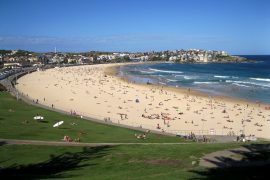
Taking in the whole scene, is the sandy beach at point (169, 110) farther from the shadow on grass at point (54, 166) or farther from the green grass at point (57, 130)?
the shadow on grass at point (54, 166)

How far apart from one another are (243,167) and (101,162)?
591 cm

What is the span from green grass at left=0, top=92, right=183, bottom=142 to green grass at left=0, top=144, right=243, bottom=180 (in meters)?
3.37

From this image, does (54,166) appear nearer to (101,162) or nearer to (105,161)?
(101,162)

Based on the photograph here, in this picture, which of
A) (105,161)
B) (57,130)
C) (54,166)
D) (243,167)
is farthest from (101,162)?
(57,130)

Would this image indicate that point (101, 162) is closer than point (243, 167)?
No

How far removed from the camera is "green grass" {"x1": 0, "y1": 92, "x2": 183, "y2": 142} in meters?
23.2

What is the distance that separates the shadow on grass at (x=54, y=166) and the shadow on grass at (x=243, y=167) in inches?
208

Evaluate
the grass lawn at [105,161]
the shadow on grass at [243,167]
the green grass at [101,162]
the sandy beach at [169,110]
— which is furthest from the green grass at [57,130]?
the shadow on grass at [243,167]

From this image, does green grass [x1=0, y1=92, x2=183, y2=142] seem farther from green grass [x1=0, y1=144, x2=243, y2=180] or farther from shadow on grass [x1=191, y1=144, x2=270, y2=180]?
shadow on grass [x1=191, y1=144, x2=270, y2=180]

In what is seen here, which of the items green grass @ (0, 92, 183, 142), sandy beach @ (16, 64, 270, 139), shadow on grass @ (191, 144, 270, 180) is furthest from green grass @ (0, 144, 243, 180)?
sandy beach @ (16, 64, 270, 139)

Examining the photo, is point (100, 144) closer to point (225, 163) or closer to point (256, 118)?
point (225, 163)

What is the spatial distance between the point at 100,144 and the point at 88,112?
65.0 feet

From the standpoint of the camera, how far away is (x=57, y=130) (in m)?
25.6

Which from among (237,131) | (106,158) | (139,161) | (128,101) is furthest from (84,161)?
(128,101)
